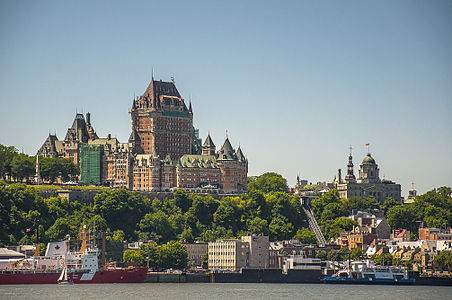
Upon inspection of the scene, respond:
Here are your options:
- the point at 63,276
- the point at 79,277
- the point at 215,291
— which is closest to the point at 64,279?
the point at 63,276

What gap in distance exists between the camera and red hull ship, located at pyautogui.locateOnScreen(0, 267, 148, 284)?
7466 inches

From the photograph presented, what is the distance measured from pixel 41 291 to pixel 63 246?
29.3 metres

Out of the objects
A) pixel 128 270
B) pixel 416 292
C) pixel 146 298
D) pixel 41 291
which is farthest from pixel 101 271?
pixel 416 292

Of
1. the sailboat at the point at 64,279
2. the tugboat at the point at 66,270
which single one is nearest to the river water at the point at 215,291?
the sailboat at the point at 64,279

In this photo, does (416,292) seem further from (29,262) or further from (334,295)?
(29,262)

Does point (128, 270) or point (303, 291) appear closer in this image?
point (303, 291)

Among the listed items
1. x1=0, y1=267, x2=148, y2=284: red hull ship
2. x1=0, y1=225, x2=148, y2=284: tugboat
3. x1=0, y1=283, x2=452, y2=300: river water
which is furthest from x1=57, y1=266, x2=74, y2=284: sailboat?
x1=0, y1=283, x2=452, y2=300: river water

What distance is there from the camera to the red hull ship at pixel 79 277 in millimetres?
189625

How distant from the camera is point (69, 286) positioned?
18525 centimetres

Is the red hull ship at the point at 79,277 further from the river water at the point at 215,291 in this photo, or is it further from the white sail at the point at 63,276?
the river water at the point at 215,291

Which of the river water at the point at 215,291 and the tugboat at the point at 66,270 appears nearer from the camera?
the river water at the point at 215,291

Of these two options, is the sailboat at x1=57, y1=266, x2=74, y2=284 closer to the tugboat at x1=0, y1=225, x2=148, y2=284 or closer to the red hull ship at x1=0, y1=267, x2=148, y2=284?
the tugboat at x1=0, y1=225, x2=148, y2=284

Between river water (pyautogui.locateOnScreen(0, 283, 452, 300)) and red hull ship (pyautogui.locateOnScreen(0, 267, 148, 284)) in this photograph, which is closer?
river water (pyautogui.locateOnScreen(0, 283, 452, 300))

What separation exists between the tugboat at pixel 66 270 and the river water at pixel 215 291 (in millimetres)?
3834
